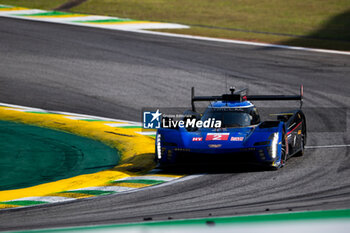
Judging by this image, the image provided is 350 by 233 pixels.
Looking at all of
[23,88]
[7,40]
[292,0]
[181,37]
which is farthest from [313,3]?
[23,88]

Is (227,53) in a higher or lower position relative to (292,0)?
lower

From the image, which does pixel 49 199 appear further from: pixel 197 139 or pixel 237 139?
pixel 237 139

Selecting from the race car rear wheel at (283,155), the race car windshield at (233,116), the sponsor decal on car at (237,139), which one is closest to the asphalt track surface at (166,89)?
the race car rear wheel at (283,155)

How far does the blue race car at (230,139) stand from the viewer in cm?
1213

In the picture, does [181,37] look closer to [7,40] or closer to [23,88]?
[7,40]

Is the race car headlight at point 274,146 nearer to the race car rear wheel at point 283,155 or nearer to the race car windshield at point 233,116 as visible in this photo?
the race car rear wheel at point 283,155

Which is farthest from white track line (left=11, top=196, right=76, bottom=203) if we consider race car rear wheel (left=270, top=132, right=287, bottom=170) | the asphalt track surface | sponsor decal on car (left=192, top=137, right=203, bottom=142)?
race car rear wheel (left=270, top=132, right=287, bottom=170)

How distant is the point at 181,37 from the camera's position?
29.4 metres

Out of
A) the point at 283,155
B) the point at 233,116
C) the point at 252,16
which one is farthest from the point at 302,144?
the point at 252,16

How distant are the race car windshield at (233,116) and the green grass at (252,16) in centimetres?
1551

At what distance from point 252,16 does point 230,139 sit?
22407 mm

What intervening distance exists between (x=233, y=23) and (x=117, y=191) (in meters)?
22.5

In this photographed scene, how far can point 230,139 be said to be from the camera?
1230 centimetres

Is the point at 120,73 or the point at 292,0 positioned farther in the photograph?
the point at 292,0
